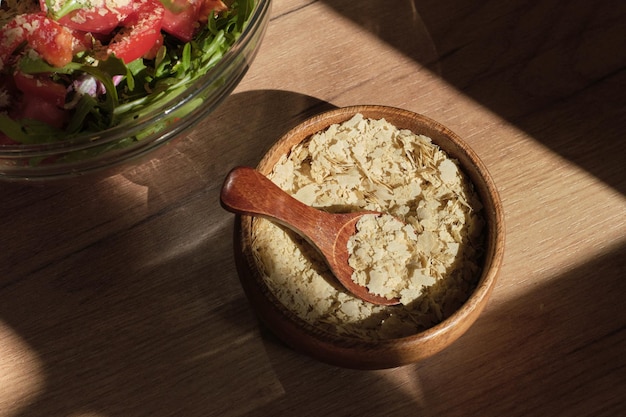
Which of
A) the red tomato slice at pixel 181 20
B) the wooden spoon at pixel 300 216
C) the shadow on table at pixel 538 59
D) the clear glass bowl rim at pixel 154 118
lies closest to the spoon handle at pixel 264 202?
the wooden spoon at pixel 300 216

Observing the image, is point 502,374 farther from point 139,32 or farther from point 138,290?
point 139,32

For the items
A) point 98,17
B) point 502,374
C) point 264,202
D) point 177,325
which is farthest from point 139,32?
point 502,374

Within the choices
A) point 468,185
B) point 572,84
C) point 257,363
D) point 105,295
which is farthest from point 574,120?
point 105,295

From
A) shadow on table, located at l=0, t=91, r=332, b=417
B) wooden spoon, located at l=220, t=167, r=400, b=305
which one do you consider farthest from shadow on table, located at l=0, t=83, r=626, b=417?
wooden spoon, located at l=220, t=167, r=400, b=305

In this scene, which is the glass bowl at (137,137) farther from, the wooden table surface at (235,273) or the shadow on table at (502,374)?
the shadow on table at (502,374)

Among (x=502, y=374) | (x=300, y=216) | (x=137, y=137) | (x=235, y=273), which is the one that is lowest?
(x=502, y=374)
